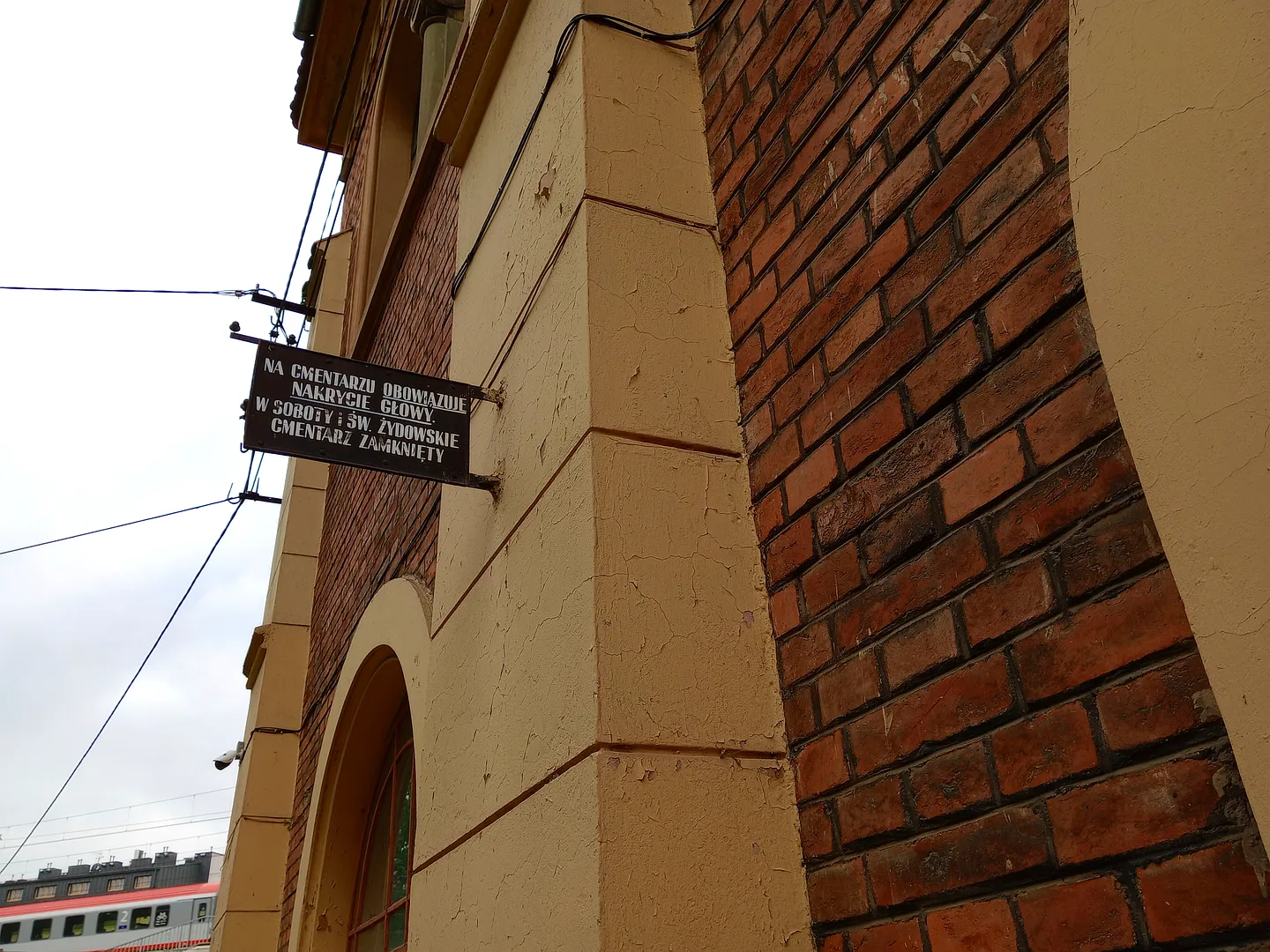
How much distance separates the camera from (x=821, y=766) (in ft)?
5.52

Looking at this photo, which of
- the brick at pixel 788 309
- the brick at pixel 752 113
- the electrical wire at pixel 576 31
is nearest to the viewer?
the brick at pixel 788 309

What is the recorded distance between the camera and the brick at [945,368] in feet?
4.87

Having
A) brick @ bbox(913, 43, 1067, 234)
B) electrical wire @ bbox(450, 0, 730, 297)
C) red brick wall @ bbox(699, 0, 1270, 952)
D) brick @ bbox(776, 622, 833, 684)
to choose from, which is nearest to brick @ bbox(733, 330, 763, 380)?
red brick wall @ bbox(699, 0, 1270, 952)

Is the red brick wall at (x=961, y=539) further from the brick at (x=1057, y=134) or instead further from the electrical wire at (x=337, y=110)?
the electrical wire at (x=337, y=110)

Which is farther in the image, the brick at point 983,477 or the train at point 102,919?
the train at point 102,919

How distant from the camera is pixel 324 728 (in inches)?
205

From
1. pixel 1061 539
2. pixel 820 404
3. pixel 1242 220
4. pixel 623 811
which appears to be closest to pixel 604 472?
pixel 820 404

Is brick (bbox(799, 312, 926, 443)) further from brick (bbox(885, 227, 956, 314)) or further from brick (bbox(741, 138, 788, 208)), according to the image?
brick (bbox(741, 138, 788, 208))

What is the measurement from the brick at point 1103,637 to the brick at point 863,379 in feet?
1.71

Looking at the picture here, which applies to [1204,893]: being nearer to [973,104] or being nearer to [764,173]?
[973,104]

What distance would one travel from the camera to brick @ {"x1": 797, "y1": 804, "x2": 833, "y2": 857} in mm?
1637

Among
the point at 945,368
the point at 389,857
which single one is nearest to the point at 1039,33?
the point at 945,368

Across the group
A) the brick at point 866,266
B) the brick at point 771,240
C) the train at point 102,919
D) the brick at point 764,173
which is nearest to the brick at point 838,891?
the brick at point 866,266

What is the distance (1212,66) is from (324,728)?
4.98 m
